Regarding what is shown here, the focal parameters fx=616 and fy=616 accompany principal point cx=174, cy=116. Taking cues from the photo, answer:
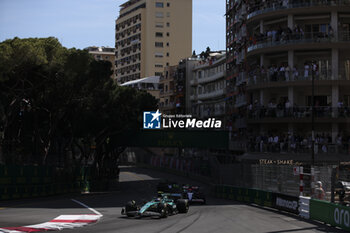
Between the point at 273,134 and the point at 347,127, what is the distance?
664 centimetres

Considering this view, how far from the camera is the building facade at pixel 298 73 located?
52188mm

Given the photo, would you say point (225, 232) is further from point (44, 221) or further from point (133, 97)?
point (133, 97)

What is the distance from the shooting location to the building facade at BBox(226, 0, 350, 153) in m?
52.2

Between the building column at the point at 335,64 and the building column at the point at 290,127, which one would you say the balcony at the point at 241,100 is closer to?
the building column at the point at 290,127

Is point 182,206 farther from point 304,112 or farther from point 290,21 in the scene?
point 290,21

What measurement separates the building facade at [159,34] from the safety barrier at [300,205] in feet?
317

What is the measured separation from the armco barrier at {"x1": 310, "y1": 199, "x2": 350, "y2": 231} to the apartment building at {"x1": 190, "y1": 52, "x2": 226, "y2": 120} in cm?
6536

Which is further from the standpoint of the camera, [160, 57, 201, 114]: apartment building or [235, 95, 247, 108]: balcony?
[160, 57, 201, 114]: apartment building

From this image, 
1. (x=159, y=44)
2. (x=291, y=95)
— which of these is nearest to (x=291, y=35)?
(x=291, y=95)

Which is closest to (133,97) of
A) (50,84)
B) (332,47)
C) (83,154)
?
(83,154)

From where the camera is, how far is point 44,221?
82.0ft

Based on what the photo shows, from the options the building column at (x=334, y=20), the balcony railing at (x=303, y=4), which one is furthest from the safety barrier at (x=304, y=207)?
the balcony railing at (x=303, y=4)

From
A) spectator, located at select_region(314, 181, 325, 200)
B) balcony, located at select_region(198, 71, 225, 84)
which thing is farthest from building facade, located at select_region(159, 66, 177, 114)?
spectator, located at select_region(314, 181, 325, 200)

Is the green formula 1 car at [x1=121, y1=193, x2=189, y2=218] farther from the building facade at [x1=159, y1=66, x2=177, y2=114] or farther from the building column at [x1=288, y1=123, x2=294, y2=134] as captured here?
the building facade at [x1=159, y1=66, x2=177, y2=114]
